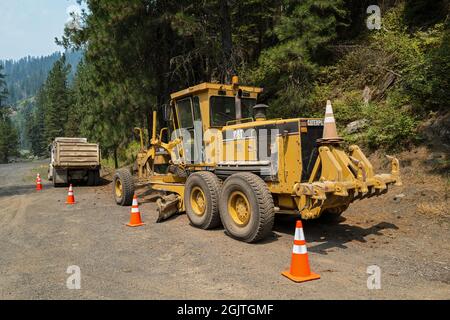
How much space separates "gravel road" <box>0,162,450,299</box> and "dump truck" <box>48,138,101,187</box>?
8.11m

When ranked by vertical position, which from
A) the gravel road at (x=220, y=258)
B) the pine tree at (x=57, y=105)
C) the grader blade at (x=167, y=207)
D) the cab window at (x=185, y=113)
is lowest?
the gravel road at (x=220, y=258)

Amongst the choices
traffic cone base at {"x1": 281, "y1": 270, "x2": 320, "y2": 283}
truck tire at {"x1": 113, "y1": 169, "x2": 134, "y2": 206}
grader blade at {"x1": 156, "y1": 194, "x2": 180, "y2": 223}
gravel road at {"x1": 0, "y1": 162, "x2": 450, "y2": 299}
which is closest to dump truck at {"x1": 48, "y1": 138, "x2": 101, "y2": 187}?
truck tire at {"x1": 113, "y1": 169, "x2": 134, "y2": 206}

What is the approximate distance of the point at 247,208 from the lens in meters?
6.74

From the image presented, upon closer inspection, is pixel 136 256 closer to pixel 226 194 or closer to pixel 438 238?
pixel 226 194

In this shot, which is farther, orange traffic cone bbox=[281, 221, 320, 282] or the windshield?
the windshield

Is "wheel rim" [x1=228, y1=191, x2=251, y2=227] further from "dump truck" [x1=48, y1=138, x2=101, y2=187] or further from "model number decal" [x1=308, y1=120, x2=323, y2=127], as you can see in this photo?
"dump truck" [x1=48, y1=138, x2=101, y2=187]

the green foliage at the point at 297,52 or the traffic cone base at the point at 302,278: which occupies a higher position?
the green foliage at the point at 297,52

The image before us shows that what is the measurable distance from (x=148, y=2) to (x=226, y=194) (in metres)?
8.05

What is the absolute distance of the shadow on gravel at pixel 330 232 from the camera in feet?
20.8

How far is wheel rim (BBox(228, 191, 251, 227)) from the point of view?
6.72m

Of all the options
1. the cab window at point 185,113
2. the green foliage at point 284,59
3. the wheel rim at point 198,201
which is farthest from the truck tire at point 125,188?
the wheel rim at point 198,201

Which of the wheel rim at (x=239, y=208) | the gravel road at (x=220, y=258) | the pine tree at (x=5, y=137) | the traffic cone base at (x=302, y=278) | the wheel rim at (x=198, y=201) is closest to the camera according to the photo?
the gravel road at (x=220, y=258)

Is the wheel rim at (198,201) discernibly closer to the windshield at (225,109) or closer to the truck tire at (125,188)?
the windshield at (225,109)

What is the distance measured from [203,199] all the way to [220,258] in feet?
8.03
